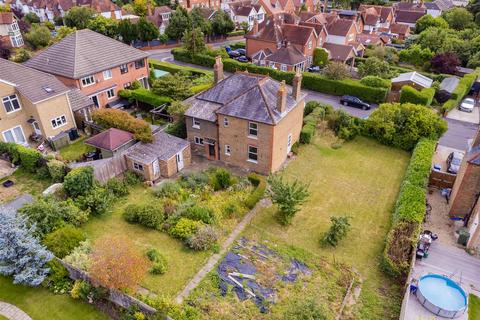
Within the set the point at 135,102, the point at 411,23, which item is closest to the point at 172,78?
the point at 135,102

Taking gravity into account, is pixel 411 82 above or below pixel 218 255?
above

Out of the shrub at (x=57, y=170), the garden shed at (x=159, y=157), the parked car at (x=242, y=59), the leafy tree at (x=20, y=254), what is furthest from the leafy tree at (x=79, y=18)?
the leafy tree at (x=20, y=254)

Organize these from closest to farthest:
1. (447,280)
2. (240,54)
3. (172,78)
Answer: (447,280)
(172,78)
(240,54)

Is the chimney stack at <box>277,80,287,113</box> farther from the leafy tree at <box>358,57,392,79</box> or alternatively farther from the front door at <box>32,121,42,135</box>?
the leafy tree at <box>358,57,392,79</box>

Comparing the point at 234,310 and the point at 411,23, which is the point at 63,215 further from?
the point at 411,23

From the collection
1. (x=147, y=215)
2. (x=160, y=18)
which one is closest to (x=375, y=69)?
(x=147, y=215)

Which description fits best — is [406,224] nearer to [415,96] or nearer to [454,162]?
[454,162]
